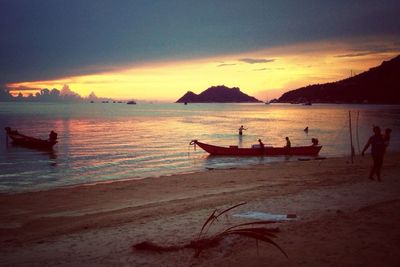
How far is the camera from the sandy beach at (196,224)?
6395mm

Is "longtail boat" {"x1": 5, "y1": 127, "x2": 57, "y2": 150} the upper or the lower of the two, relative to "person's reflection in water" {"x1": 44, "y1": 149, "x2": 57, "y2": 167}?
upper

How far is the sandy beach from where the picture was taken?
6.39 m

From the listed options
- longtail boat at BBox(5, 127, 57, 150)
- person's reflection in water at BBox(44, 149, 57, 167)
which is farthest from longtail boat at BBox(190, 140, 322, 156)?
longtail boat at BBox(5, 127, 57, 150)

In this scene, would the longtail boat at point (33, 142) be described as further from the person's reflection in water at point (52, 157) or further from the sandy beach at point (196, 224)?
the sandy beach at point (196, 224)

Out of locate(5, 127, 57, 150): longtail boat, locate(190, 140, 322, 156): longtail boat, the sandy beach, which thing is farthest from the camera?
locate(5, 127, 57, 150): longtail boat

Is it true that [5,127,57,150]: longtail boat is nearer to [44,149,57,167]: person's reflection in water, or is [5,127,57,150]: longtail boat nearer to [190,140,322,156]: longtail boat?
[44,149,57,167]: person's reflection in water

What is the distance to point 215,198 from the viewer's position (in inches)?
510

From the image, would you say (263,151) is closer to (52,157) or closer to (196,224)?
(52,157)

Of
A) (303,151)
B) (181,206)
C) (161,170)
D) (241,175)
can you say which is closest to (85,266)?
(181,206)

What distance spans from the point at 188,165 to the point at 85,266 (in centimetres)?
2071

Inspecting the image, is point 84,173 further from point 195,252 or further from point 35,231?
point 195,252

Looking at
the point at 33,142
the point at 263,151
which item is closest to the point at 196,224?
the point at 263,151

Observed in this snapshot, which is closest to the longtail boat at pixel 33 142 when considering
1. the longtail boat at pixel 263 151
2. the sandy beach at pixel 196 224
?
the longtail boat at pixel 263 151

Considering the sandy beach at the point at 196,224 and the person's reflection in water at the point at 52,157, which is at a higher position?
the sandy beach at the point at 196,224
